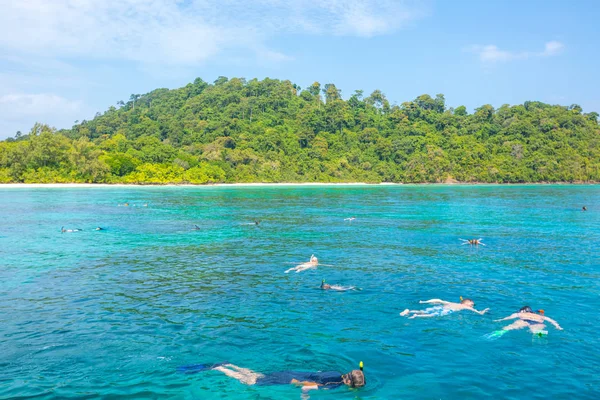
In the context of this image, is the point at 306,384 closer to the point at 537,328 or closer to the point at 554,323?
the point at 537,328

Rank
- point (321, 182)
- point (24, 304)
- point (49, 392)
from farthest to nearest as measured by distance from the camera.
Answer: point (321, 182) < point (24, 304) < point (49, 392)

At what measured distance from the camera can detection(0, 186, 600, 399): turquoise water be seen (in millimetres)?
12320

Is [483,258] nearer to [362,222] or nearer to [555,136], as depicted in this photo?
[362,222]

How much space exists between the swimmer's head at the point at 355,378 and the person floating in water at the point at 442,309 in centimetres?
618

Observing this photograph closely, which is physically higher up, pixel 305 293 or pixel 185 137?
pixel 185 137

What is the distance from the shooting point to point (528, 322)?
16.6 metres

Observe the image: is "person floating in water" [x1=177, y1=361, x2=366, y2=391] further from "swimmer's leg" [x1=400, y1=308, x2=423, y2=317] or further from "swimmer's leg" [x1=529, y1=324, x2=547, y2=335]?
"swimmer's leg" [x1=529, y1=324, x2=547, y2=335]

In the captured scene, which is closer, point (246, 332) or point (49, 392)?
point (49, 392)

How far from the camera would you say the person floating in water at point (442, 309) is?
17891 millimetres

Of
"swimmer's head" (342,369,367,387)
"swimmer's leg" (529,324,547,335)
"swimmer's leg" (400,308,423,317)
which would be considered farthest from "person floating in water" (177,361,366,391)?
"swimmer's leg" (529,324,547,335)

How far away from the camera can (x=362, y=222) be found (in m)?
51.2

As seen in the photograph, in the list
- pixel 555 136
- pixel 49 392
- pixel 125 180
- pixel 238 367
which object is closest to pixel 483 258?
pixel 238 367

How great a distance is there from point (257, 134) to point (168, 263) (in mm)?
174450

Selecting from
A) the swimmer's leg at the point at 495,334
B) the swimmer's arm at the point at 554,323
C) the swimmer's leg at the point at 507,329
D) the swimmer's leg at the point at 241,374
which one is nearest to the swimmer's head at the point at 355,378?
the swimmer's leg at the point at 241,374
